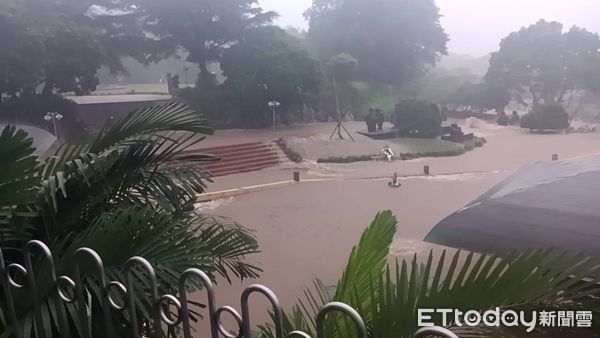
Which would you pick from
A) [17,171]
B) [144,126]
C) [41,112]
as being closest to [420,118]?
[41,112]

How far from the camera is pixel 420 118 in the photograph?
6.56m

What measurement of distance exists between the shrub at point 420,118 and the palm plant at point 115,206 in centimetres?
548

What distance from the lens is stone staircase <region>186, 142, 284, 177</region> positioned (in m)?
5.80

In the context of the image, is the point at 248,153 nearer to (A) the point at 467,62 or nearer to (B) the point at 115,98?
(B) the point at 115,98

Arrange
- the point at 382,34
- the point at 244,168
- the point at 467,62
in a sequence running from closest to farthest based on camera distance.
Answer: the point at 467,62, the point at 244,168, the point at 382,34

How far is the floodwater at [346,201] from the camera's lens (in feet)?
9.75

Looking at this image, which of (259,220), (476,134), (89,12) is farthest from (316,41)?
(259,220)

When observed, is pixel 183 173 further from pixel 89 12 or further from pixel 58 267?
pixel 89 12

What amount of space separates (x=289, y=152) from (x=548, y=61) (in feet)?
10.1

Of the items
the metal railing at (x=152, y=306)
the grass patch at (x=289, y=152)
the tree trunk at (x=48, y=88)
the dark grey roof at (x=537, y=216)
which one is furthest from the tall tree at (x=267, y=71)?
the metal railing at (x=152, y=306)

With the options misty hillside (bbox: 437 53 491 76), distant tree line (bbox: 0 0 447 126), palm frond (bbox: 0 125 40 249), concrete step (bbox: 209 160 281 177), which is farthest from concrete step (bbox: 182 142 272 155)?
palm frond (bbox: 0 125 40 249)

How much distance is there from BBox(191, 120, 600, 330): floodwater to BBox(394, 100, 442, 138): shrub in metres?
0.53

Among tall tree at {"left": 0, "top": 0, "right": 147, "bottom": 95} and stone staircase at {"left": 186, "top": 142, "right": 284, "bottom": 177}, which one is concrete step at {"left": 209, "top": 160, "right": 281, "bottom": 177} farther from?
tall tree at {"left": 0, "top": 0, "right": 147, "bottom": 95}

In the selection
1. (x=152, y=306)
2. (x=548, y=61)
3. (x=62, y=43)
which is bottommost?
(x=152, y=306)
